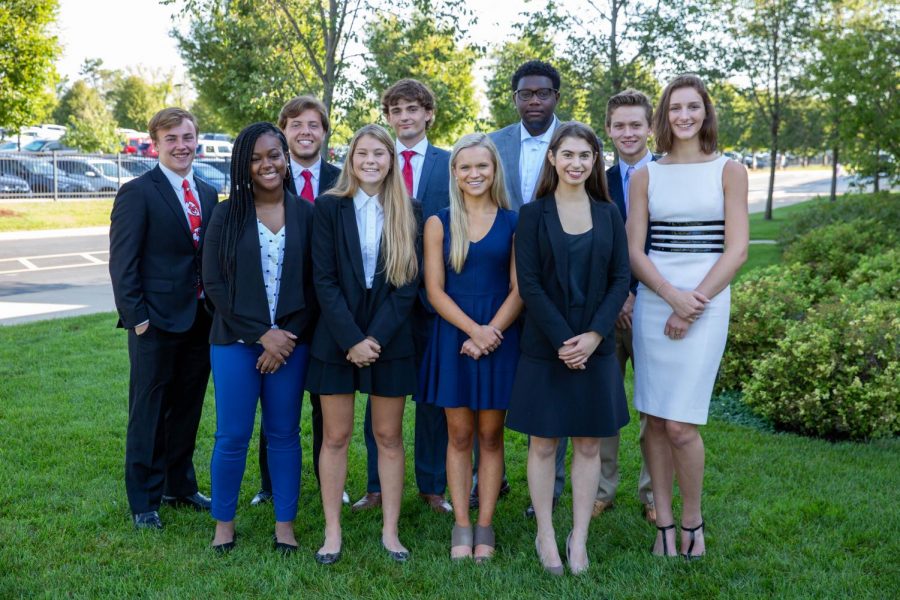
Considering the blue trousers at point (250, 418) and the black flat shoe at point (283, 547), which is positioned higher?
the blue trousers at point (250, 418)

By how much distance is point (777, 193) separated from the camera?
4131 cm

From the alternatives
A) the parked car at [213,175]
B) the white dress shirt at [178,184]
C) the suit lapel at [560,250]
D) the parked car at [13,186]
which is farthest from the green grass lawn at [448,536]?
the parked car at [213,175]

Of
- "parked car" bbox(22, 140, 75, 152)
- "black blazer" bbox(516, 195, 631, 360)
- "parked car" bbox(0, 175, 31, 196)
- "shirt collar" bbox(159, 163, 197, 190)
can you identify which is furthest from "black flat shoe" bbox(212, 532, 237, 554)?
"parked car" bbox(22, 140, 75, 152)

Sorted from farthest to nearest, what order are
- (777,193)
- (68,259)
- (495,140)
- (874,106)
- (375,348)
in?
1. (777,193)
2. (68,259)
3. (874,106)
4. (495,140)
5. (375,348)

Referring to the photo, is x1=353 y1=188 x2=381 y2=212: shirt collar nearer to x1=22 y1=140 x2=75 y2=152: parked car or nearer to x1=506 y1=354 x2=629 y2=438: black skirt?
x1=506 y1=354 x2=629 y2=438: black skirt

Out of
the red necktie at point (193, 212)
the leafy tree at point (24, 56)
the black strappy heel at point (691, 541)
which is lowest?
the black strappy heel at point (691, 541)

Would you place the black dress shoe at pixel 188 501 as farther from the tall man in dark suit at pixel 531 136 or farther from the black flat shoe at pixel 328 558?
the tall man in dark suit at pixel 531 136

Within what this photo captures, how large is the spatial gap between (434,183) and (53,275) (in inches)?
492

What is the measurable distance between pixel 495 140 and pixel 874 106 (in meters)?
11.3

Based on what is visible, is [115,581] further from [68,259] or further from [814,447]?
[68,259]

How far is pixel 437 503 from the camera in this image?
4902 mm

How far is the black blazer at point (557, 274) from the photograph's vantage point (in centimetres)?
382

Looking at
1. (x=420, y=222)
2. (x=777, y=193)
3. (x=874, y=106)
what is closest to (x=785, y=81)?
(x=874, y=106)

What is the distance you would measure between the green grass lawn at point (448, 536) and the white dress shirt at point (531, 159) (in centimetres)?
185
